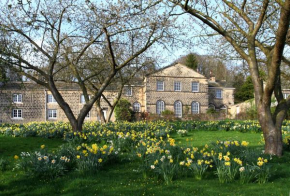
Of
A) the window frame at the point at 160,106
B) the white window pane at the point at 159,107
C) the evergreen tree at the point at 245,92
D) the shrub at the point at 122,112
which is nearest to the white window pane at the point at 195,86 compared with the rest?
the window frame at the point at 160,106

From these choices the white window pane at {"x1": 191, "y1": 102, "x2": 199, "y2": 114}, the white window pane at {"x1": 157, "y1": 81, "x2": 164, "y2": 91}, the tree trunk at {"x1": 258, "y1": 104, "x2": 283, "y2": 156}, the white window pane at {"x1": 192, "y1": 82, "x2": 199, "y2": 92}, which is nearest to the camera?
the tree trunk at {"x1": 258, "y1": 104, "x2": 283, "y2": 156}

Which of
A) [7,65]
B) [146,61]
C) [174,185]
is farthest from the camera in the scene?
[146,61]

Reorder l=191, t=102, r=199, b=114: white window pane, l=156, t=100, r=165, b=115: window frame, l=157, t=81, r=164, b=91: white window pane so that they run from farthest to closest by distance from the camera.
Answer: l=191, t=102, r=199, b=114: white window pane < l=157, t=81, r=164, b=91: white window pane < l=156, t=100, r=165, b=115: window frame

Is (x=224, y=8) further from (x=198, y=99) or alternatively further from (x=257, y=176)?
(x=198, y=99)

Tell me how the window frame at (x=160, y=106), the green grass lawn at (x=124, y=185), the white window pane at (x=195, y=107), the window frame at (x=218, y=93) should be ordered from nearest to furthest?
1. the green grass lawn at (x=124, y=185)
2. the window frame at (x=160, y=106)
3. the white window pane at (x=195, y=107)
4. the window frame at (x=218, y=93)

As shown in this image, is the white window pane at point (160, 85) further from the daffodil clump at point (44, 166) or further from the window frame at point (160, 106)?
the daffodil clump at point (44, 166)

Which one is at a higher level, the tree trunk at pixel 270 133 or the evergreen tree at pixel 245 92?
the evergreen tree at pixel 245 92

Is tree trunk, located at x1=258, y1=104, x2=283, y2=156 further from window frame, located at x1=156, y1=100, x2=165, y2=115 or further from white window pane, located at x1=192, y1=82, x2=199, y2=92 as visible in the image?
white window pane, located at x1=192, y1=82, x2=199, y2=92

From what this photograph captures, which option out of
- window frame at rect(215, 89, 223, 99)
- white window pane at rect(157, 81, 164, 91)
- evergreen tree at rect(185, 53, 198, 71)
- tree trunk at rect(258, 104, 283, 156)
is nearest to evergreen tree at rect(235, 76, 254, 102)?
window frame at rect(215, 89, 223, 99)

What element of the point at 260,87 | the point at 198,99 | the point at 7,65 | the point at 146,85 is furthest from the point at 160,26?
the point at 198,99

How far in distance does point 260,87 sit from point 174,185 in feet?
14.5

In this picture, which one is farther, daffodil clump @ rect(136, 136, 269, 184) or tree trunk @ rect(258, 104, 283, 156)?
tree trunk @ rect(258, 104, 283, 156)

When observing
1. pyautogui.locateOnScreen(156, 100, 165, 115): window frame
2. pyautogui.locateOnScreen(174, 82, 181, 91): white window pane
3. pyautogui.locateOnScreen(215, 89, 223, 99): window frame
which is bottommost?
pyautogui.locateOnScreen(156, 100, 165, 115): window frame

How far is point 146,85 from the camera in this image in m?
41.1
